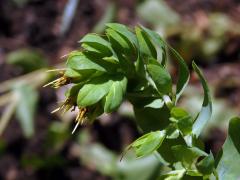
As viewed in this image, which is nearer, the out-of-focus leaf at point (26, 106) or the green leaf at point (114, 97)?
the green leaf at point (114, 97)

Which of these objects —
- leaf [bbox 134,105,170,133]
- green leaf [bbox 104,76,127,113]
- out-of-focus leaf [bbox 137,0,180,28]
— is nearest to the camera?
green leaf [bbox 104,76,127,113]

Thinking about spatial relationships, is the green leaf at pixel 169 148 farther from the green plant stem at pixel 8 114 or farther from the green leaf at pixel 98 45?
the green plant stem at pixel 8 114

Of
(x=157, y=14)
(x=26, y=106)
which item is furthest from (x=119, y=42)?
(x=157, y=14)

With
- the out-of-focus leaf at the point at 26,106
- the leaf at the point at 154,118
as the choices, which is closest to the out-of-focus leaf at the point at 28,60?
the out-of-focus leaf at the point at 26,106

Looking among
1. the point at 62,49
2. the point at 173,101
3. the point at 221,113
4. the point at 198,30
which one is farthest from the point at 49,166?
the point at 173,101

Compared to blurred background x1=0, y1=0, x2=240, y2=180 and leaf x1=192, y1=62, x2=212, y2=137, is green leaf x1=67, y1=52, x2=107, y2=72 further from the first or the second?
blurred background x1=0, y1=0, x2=240, y2=180

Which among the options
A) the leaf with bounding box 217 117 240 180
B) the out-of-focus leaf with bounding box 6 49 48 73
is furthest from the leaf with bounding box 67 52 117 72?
the out-of-focus leaf with bounding box 6 49 48 73

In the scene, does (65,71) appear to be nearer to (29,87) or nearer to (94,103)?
(94,103)
